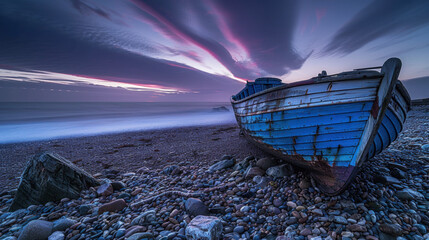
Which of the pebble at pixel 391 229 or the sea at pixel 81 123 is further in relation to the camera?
the sea at pixel 81 123

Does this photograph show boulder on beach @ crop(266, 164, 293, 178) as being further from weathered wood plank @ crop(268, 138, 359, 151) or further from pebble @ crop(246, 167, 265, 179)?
weathered wood plank @ crop(268, 138, 359, 151)

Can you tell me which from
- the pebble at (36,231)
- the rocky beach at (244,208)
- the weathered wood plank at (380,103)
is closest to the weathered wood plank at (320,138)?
the weathered wood plank at (380,103)

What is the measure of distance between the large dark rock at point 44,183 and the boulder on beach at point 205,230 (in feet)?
12.1

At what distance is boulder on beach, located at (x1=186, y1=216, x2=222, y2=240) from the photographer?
2.62m

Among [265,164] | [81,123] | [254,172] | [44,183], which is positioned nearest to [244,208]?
[254,172]

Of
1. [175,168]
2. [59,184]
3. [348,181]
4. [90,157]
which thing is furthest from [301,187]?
[90,157]

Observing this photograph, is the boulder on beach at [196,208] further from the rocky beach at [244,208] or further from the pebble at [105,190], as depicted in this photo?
the pebble at [105,190]

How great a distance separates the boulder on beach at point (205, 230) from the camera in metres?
2.62

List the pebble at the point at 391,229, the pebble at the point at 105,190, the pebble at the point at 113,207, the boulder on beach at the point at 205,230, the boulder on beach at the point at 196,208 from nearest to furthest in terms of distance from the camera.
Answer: the pebble at the point at 391,229
the boulder on beach at the point at 205,230
the boulder on beach at the point at 196,208
the pebble at the point at 113,207
the pebble at the point at 105,190

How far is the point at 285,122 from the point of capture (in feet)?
12.2

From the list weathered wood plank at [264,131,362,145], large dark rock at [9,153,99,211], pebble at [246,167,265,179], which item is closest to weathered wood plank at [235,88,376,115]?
weathered wood plank at [264,131,362,145]

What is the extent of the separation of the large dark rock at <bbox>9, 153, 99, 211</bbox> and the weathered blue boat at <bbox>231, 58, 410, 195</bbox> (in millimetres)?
5570

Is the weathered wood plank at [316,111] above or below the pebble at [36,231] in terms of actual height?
above

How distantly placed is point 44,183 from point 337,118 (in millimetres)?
6802
